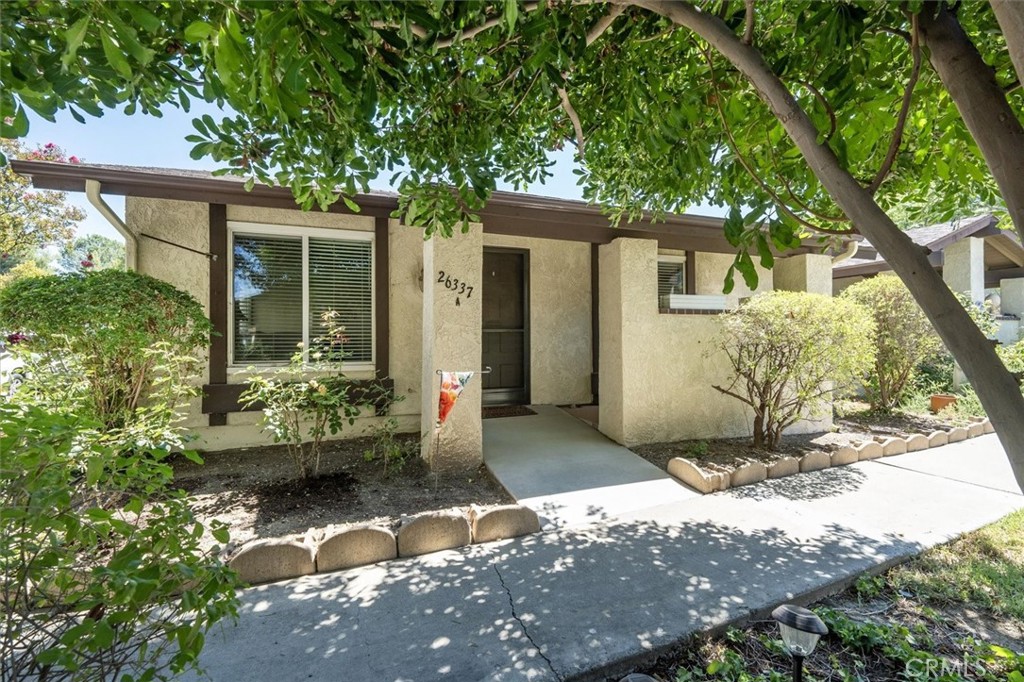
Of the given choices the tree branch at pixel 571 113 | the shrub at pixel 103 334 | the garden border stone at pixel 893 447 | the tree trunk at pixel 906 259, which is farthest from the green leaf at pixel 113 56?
the garden border stone at pixel 893 447

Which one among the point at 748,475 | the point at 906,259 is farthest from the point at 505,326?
the point at 906,259

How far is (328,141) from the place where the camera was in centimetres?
250

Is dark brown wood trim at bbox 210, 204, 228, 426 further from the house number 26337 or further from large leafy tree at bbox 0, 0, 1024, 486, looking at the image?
large leafy tree at bbox 0, 0, 1024, 486

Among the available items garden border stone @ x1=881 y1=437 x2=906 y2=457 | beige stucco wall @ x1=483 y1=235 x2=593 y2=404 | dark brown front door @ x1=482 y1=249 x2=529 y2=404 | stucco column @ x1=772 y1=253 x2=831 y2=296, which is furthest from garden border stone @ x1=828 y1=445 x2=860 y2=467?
dark brown front door @ x1=482 y1=249 x2=529 y2=404

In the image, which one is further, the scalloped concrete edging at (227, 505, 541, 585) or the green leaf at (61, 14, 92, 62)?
the scalloped concrete edging at (227, 505, 541, 585)

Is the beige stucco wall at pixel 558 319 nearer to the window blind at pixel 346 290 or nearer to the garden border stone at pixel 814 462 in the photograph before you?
the window blind at pixel 346 290

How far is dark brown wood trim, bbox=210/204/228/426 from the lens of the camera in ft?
17.3

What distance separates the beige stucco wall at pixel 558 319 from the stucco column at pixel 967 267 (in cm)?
927

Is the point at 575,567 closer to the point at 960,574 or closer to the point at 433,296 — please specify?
the point at 960,574

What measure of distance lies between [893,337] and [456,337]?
328 inches

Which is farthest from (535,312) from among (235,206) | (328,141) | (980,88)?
(980,88)

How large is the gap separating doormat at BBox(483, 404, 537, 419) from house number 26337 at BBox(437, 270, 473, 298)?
248 centimetres

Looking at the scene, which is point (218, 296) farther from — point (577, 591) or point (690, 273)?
Result: point (690, 273)

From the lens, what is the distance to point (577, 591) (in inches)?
105
